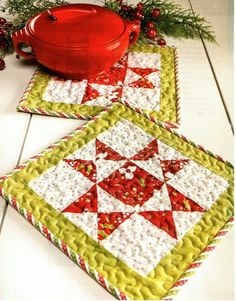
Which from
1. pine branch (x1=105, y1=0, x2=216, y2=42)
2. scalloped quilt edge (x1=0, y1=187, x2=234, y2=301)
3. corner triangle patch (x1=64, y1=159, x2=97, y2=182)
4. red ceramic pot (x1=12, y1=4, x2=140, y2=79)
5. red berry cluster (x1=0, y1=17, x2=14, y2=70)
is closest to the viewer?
scalloped quilt edge (x1=0, y1=187, x2=234, y2=301)

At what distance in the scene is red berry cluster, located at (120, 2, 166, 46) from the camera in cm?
98

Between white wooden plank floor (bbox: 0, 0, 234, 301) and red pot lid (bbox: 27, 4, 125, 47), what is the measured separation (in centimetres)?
12

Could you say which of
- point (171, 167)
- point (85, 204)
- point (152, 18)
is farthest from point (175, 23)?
point (85, 204)

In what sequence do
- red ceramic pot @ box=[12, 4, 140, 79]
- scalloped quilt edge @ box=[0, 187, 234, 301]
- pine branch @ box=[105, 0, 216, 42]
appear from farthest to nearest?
pine branch @ box=[105, 0, 216, 42]
red ceramic pot @ box=[12, 4, 140, 79]
scalloped quilt edge @ box=[0, 187, 234, 301]

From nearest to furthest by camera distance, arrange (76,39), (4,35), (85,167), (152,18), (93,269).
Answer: (93,269), (85,167), (76,39), (4,35), (152,18)

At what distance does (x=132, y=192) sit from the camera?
63cm

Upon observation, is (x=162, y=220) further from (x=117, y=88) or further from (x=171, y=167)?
(x=117, y=88)

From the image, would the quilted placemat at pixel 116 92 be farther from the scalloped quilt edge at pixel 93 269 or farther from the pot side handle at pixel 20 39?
the scalloped quilt edge at pixel 93 269

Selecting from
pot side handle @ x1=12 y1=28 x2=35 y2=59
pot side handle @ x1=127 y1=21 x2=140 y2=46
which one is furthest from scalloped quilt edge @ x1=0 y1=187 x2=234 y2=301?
pot side handle @ x1=127 y1=21 x2=140 y2=46

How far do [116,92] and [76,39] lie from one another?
13 cm

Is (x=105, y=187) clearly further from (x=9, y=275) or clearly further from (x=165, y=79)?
(x=165, y=79)

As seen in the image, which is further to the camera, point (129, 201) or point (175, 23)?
point (175, 23)

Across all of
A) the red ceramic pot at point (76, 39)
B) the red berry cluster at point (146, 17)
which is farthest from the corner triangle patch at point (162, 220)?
the red berry cluster at point (146, 17)

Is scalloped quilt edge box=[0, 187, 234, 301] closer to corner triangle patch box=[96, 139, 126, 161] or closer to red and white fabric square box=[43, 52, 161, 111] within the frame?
corner triangle patch box=[96, 139, 126, 161]
